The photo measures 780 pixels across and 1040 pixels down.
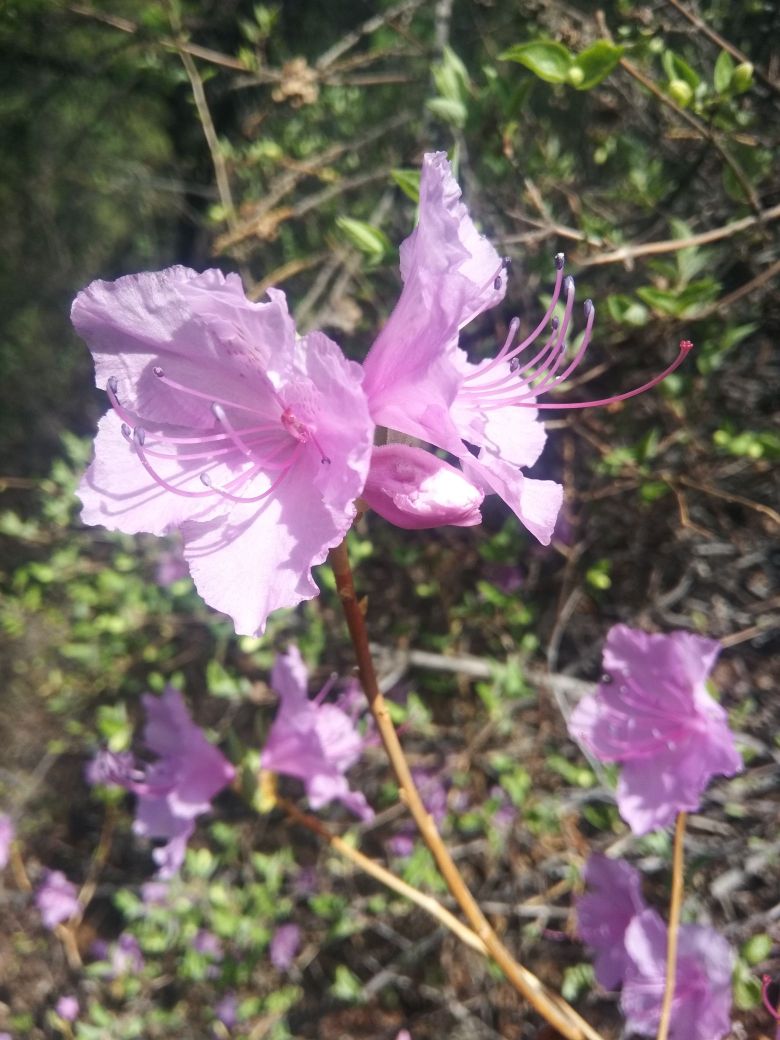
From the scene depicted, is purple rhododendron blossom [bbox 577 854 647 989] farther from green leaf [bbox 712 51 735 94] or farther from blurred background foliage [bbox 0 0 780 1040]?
green leaf [bbox 712 51 735 94]

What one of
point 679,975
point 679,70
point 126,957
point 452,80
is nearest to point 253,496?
point 452,80

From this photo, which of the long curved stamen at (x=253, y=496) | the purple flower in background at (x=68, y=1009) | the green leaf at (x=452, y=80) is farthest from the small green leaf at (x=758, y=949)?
the purple flower in background at (x=68, y=1009)

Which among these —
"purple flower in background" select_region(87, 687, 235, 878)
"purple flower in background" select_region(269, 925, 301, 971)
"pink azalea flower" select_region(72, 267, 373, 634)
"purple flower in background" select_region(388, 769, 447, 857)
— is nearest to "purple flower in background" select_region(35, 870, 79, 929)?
"purple flower in background" select_region(269, 925, 301, 971)

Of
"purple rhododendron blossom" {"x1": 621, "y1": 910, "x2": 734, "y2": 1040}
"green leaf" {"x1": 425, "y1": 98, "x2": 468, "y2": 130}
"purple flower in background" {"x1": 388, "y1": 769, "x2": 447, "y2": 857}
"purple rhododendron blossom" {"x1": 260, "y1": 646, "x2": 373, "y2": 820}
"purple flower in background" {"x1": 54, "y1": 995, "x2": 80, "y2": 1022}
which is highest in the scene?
Result: "green leaf" {"x1": 425, "y1": 98, "x2": 468, "y2": 130}

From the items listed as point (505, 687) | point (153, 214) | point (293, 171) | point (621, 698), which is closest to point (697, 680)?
point (621, 698)

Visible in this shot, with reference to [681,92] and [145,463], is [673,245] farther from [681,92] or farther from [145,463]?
[145,463]

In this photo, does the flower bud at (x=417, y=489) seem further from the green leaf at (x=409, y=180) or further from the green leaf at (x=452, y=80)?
the green leaf at (x=452, y=80)
